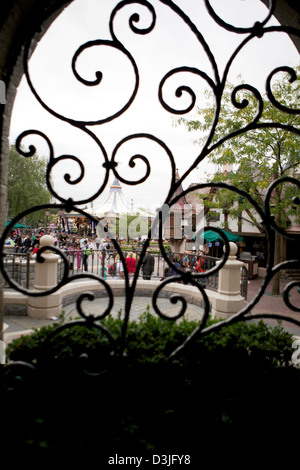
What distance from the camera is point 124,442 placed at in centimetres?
123

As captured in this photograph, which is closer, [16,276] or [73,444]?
[73,444]

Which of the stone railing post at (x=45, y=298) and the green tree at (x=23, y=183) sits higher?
the green tree at (x=23, y=183)

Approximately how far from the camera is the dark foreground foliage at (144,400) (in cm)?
123

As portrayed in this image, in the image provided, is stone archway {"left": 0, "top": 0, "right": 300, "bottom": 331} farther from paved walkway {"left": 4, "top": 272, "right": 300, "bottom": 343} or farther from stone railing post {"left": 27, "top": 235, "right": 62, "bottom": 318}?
stone railing post {"left": 27, "top": 235, "right": 62, "bottom": 318}

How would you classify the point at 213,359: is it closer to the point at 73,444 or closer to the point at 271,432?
the point at 271,432

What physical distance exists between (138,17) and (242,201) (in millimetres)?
12466

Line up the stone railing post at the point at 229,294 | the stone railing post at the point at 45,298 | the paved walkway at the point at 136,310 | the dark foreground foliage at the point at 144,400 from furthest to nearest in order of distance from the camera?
the stone railing post at the point at 229,294 → the stone railing post at the point at 45,298 → the paved walkway at the point at 136,310 → the dark foreground foliage at the point at 144,400

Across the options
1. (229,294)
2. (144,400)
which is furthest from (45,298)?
(144,400)

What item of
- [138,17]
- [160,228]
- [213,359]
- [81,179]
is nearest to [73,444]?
[213,359]

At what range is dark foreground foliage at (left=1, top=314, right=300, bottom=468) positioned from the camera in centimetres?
123

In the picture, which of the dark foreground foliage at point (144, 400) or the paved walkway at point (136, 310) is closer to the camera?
the dark foreground foliage at point (144, 400)

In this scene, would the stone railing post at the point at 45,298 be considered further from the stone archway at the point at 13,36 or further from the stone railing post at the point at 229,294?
the stone archway at the point at 13,36

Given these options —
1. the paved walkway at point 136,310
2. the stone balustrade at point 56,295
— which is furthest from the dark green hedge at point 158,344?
the stone balustrade at point 56,295

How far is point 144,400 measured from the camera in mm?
1423
